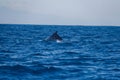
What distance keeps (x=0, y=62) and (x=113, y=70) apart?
9004 mm

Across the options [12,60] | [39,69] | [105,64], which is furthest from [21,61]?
[105,64]

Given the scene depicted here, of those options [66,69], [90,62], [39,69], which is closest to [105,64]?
[90,62]

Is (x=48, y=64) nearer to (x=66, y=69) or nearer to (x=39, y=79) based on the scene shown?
(x=66, y=69)

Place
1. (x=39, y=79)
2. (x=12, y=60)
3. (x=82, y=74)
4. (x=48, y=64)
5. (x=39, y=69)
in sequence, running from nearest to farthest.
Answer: (x=39, y=79) → (x=82, y=74) → (x=39, y=69) → (x=48, y=64) → (x=12, y=60)

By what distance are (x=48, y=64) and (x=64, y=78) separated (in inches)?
A: 232

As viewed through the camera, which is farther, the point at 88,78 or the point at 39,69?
the point at 39,69

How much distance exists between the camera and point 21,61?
28078mm

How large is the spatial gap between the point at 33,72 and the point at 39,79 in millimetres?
2582

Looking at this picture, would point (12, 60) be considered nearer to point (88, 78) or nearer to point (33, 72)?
point (33, 72)

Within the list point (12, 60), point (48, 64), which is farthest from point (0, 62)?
point (48, 64)

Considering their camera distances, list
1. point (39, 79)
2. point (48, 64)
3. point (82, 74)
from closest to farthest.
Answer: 1. point (39, 79)
2. point (82, 74)
3. point (48, 64)

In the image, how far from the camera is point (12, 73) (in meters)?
22.8

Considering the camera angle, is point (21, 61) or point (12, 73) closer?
point (12, 73)

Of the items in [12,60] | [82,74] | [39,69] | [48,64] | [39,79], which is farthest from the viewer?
[12,60]
